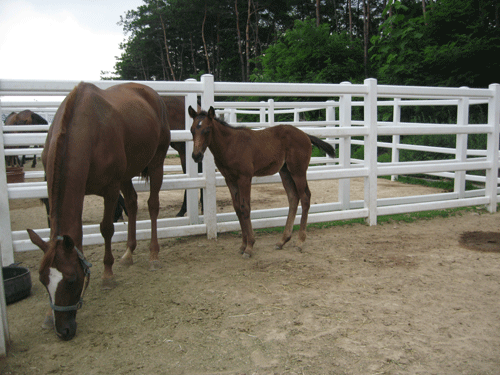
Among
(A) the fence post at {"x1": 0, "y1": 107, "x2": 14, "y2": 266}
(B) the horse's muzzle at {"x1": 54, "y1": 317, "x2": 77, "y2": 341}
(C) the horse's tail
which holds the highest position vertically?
(C) the horse's tail

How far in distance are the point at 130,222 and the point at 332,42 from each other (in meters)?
15.1

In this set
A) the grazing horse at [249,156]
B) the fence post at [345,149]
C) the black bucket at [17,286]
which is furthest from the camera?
the fence post at [345,149]

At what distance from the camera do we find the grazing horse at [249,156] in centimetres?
373

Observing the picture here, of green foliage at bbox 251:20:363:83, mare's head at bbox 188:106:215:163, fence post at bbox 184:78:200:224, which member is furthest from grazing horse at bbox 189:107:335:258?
green foliage at bbox 251:20:363:83

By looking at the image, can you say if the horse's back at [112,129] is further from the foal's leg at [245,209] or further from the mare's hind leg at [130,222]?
the foal's leg at [245,209]

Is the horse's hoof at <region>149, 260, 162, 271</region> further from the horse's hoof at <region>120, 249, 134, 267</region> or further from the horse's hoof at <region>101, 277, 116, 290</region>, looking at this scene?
the horse's hoof at <region>101, 277, 116, 290</region>

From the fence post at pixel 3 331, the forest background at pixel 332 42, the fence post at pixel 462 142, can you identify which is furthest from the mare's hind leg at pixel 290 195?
the forest background at pixel 332 42

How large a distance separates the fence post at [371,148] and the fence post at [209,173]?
1971 millimetres

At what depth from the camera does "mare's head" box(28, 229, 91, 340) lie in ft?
7.31

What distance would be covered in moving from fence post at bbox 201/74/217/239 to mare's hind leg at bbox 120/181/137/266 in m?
0.80

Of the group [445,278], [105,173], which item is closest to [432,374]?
[445,278]

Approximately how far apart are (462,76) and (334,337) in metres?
9.70

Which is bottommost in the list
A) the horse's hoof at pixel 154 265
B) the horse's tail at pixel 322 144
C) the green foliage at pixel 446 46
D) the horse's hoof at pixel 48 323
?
the horse's hoof at pixel 154 265

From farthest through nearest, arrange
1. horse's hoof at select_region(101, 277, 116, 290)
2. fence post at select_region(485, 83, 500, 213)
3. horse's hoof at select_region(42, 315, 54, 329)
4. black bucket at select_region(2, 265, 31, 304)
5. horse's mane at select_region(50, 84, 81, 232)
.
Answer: fence post at select_region(485, 83, 500, 213) < horse's hoof at select_region(101, 277, 116, 290) < black bucket at select_region(2, 265, 31, 304) < horse's hoof at select_region(42, 315, 54, 329) < horse's mane at select_region(50, 84, 81, 232)
